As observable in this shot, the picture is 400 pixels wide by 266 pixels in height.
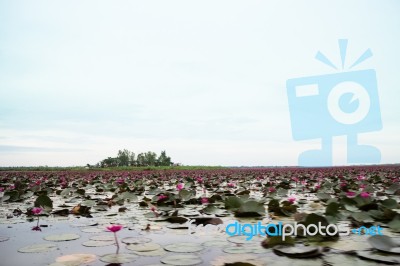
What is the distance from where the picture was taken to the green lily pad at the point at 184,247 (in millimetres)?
2105

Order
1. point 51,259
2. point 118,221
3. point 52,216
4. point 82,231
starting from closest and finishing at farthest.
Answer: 1. point 51,259
2. point 82,231
3. point 118,221
4. point 52,216

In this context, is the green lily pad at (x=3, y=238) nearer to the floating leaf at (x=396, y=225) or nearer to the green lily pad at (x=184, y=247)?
the green lily pad at (x=184, y=247)

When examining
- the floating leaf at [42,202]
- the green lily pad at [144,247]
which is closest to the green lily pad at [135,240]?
the green lily pad at [144,247]

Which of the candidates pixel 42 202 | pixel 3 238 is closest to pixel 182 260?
A: pixel 3 238

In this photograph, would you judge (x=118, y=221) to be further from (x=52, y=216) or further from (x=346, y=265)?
(x=346, y=265)

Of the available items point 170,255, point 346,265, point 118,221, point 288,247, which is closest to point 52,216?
point 118,221

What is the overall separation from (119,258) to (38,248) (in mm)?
683

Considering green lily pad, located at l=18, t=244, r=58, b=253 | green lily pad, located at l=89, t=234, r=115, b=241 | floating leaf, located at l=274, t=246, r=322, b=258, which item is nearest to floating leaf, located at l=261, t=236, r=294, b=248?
floating leaf, located at l=274, t=246, r=322, b=258

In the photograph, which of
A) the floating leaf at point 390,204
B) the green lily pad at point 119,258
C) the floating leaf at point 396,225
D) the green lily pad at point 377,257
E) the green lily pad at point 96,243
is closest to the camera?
the green lily pad at point 377,257

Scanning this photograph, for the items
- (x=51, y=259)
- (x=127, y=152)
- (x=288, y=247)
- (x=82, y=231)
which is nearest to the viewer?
(x=51, y=259)

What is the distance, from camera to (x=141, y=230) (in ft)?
9.25

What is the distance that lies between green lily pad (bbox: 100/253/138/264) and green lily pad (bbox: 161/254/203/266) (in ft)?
0.72

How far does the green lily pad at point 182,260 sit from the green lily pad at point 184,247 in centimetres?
13

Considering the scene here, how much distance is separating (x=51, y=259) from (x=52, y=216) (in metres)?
1.93
